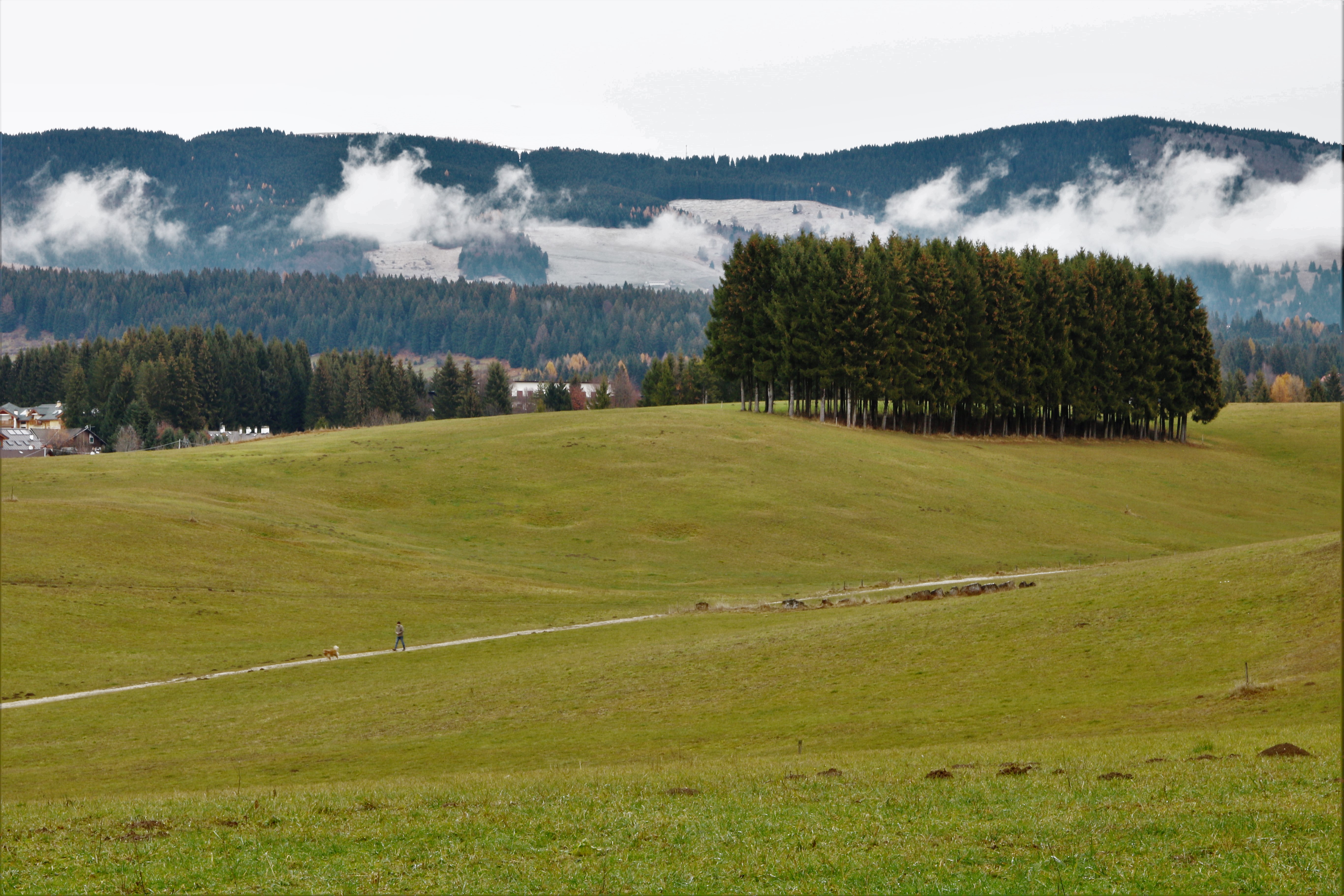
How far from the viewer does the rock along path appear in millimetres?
43812

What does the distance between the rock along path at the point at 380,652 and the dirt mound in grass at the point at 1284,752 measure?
35851 mm

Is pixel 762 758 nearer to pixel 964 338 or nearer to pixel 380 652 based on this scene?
pixel 380 652

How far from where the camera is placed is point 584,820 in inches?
852

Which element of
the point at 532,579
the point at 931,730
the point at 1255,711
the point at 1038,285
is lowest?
the point at 532,579

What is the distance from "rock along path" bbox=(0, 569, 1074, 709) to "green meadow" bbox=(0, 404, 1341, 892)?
3.46ft

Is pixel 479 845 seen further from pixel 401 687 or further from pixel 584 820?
pixel 401 687

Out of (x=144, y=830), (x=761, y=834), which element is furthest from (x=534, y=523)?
(x=761, y=834)

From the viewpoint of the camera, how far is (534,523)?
3354 inches

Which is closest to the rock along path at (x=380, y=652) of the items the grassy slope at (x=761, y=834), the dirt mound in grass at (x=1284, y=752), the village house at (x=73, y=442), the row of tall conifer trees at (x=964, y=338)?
the grassy slope at (x=761, y=834)

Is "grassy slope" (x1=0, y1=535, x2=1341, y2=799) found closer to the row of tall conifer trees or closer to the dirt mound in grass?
the dirt mound in grass

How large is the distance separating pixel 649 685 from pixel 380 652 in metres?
17.4

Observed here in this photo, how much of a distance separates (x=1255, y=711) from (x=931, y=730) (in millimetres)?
8422

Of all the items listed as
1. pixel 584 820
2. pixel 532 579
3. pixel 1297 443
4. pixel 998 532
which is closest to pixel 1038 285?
pixel 1297 443

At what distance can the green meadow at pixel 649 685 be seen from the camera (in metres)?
18.8
